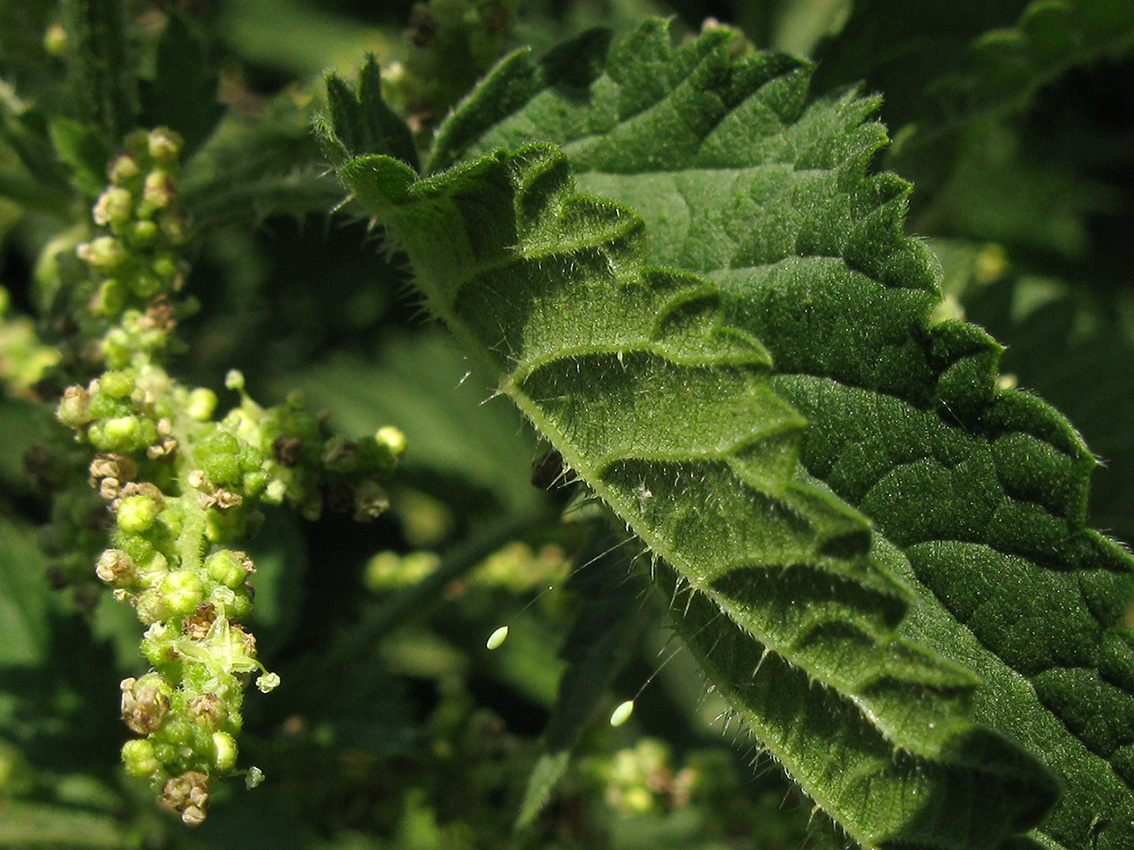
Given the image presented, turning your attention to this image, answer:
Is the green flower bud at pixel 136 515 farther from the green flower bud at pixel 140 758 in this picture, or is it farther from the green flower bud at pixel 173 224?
the green flower bud at pixel 173 224

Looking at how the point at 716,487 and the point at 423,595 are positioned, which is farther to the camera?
the point at 423,595

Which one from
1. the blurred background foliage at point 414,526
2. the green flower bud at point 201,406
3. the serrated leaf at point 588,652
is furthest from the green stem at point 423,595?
the green flower bud at point 201,406

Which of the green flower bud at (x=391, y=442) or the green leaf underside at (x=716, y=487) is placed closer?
the green leaf underside at (x=716, y=487)

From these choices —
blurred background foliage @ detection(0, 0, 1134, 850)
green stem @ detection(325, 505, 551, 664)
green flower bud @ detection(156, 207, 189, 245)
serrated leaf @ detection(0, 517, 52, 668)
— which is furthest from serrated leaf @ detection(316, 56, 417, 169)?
serrated leaf @ detection(0, 517, 52, 668)

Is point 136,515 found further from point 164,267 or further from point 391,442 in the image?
point 164,267

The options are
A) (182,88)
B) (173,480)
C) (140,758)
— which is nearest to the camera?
(140,758)

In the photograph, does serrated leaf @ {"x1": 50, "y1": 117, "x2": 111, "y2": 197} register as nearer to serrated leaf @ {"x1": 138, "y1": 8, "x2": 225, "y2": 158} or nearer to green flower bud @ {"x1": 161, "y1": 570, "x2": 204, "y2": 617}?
serrated leaf @ {"x1": 138, "y1": 8, "x2": 225, "y2": 158}

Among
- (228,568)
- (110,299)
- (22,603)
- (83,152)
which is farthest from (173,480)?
(22,603)
